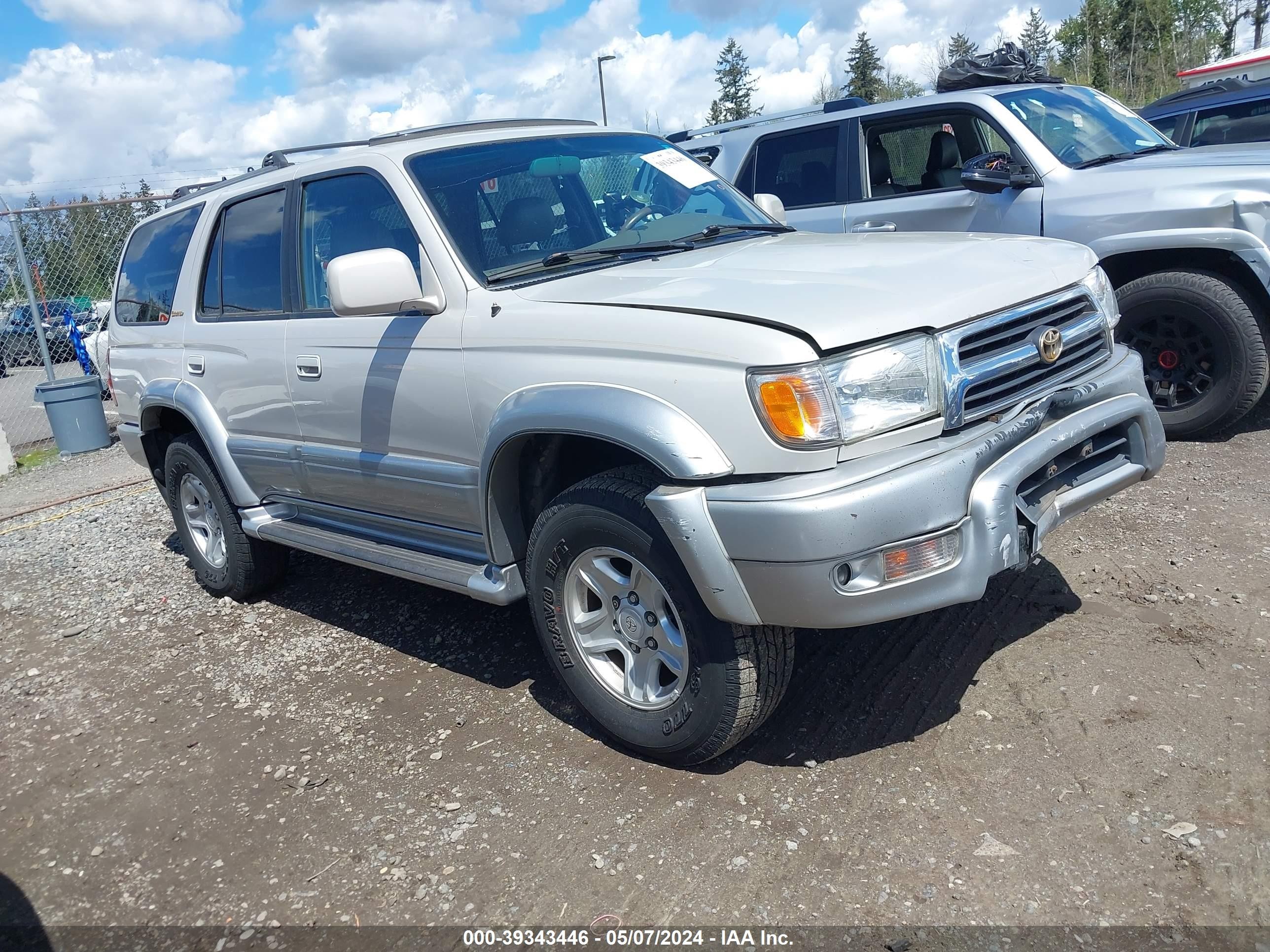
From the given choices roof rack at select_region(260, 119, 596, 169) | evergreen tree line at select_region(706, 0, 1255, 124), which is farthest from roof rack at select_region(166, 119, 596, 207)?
evergreen tree line at select_region(706, 0, 1255, 124)

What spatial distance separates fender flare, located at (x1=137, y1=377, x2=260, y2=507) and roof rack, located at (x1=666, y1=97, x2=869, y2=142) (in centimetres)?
374

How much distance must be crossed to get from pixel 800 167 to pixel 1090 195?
2009mm

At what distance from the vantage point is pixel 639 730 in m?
3.08

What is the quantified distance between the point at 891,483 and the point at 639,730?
1.17m

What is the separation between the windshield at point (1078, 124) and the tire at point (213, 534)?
503 cm

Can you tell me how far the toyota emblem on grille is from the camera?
9.62 feet

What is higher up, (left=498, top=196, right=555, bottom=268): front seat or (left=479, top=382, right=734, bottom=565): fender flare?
(left=498, top=196, right=555, bottom=268): front seat

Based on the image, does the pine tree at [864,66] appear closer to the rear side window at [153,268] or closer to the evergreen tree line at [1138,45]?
the evergreen tree line at [1138,45]

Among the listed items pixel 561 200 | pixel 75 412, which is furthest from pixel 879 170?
pixel 75 412

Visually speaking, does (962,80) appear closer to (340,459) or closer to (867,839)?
(340,459)

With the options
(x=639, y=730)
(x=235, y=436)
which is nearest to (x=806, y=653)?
(x=639, y=730)

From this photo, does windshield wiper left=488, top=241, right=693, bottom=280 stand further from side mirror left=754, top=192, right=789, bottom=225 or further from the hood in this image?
side mirror left=754, top=192, right=789, bottom=225

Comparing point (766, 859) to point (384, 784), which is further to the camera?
point (384, 784)

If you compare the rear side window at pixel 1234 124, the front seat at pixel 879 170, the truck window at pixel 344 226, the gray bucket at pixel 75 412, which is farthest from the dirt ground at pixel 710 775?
the gray bucket at pixel 75 412
